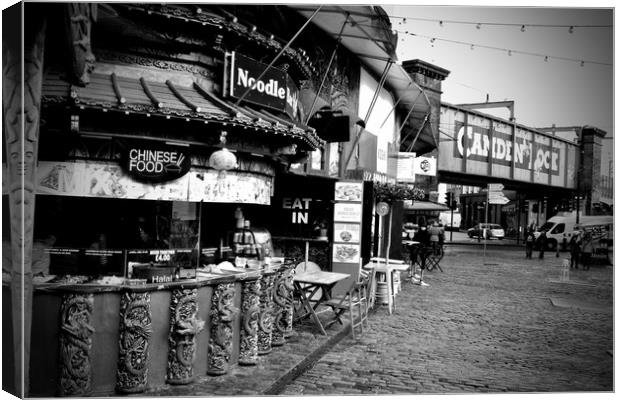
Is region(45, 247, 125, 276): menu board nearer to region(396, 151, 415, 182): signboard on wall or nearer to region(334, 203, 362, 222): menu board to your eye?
region(334, 203, 362, 222): menu board

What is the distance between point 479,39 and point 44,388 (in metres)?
6.93

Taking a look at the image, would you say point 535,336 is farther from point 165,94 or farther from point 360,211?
point 165,94

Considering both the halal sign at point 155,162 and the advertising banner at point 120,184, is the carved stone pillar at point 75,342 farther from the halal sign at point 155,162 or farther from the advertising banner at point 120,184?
the halal sign at point 155,162

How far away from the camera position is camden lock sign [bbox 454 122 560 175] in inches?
1166

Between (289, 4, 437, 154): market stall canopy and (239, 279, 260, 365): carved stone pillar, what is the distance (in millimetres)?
4469

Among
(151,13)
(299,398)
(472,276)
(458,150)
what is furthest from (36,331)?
(458,150)

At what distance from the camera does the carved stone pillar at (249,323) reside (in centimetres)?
743

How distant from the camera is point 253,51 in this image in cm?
860

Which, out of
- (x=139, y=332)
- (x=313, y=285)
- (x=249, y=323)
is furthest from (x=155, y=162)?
(x=313, y=285)

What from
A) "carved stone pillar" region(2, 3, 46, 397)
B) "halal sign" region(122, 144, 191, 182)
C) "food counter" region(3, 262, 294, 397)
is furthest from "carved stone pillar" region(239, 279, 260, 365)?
"carved stone pillar" region(2, 3, 46, 397)

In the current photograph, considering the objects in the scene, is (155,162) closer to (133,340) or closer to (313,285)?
(133,340)

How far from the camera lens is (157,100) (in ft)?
22.7

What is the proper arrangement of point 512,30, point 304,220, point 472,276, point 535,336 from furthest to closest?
point 472,276 → point 304,220 → point 535,336 → point 512,30

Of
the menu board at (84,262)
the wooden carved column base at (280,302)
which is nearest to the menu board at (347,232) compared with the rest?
the wooden carved column base at (280,302)
